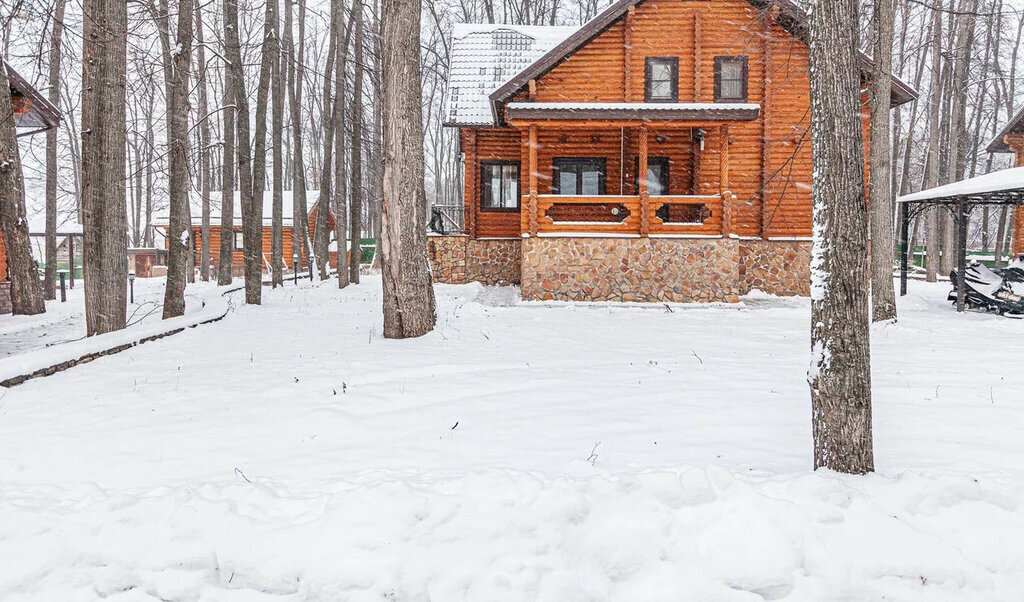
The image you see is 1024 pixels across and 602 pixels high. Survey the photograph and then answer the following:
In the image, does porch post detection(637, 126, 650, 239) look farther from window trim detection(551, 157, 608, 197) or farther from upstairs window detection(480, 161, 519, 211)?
upstairs window detection(480, 161, 519, 211)

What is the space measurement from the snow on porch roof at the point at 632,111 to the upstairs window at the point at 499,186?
14.6ft

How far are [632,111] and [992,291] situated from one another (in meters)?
7.83

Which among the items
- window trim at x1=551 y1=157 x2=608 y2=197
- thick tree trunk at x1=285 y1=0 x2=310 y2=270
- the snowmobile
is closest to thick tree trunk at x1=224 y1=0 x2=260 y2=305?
thick tree trunk at x1=285 y1=0 x2=310 y2=270

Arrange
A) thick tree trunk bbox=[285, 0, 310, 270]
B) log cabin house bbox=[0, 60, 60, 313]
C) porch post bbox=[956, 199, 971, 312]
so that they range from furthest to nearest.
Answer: thick tree trunk bbox=[285, 0, 310, 270] → porch post bbox=[956, 199, 971, 312] → log cabin house bbox=[0, 60, 60, 313]

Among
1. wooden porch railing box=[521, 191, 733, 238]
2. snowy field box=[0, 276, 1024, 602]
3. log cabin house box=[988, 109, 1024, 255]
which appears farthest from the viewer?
log cabin house box=[988, 109, 1024, 255]

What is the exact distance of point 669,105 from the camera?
12.8 m

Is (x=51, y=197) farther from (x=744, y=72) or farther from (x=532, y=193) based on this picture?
(x=744, y=72)

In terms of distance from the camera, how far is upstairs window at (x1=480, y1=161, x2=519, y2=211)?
1730 cm

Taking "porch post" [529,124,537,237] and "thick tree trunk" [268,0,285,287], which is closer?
"porch post" [529,124,537,237]

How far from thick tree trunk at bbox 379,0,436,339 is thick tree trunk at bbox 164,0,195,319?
4.52 m

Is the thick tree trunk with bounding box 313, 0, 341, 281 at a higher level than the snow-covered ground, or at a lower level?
higher

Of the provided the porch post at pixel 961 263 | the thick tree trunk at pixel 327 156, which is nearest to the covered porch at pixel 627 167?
the porch post at pixel 961 263

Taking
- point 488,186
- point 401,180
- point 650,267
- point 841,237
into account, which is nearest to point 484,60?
point 488,186

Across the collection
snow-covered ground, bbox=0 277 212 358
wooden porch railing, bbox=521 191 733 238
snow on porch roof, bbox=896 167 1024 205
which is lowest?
snow-covered ground, bbox=0 277 212 358
